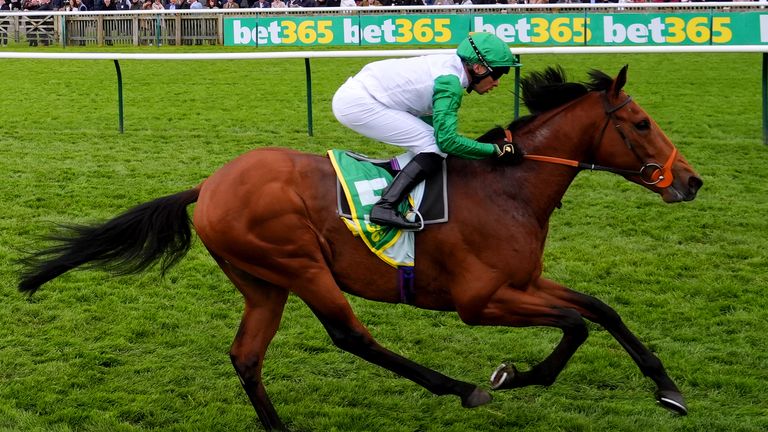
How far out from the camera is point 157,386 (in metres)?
4.73

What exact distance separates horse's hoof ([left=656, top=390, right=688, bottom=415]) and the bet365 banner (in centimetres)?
1312

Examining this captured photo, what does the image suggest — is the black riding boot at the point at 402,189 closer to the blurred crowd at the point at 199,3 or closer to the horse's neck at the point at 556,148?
the horse's neck at the point at 556,148

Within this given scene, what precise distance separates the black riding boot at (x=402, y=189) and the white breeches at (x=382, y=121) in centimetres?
6

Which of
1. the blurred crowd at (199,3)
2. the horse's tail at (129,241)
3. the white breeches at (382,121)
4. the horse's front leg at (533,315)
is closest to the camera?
the horse's front leg at (533,315)

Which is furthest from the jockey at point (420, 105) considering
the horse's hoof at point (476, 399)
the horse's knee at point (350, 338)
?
the horse's hoof at point (476, 399)

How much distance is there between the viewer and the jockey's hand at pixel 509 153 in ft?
13.9

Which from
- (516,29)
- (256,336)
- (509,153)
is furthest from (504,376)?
(516,29)

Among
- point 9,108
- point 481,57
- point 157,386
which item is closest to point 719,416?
point 481,57

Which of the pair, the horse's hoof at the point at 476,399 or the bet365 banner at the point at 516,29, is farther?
the bet365 banner at the point at 516,29

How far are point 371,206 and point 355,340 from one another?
1.80ft

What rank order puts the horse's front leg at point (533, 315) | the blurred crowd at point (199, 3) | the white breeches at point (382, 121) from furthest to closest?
the blurred crowd at point (199, 3)
the white breeches at point (382, 121)
the horse's front leg at point (533, 315)

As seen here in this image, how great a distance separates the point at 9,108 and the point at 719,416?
10.1 m

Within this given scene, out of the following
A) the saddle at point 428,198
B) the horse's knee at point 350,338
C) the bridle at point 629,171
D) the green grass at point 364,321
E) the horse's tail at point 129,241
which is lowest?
the green grass at point 364,321

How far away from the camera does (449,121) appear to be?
4.11m
